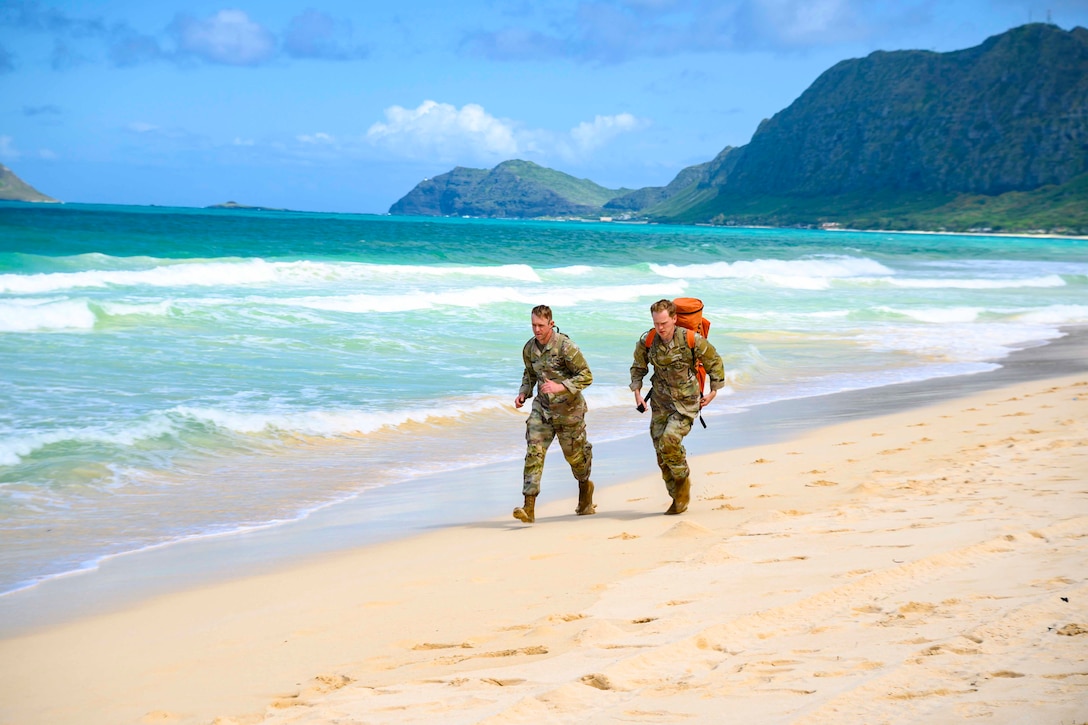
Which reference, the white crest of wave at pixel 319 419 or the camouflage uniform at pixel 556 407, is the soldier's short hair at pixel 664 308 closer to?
the camouflage uniform at pixel 556 407

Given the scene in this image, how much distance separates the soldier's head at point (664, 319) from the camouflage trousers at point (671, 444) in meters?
0.59

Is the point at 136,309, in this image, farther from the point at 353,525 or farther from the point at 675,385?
the point at 675,385

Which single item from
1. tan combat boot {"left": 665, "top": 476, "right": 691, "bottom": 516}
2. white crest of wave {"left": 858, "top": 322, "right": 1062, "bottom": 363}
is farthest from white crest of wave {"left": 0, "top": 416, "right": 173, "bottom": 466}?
white crest of wave {"left": 858, "top": 322, "right": 1062, "bottom": 363}

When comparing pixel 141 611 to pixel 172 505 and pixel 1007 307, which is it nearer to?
pixel 172 505

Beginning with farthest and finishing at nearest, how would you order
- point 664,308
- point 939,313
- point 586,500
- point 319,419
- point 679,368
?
point 939,313 → point 319,419 → point 586,500 → point 679,368 → point 664,308

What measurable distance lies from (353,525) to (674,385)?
A: 8.77 ft

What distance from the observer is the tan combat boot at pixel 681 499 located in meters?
7.74

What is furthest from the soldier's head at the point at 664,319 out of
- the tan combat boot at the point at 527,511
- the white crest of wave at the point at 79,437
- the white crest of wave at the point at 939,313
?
the white crest of wave at the point at 939,313

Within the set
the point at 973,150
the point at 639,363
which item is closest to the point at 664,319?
the point at 639,363

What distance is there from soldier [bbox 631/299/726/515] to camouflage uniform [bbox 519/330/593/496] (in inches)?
18.4

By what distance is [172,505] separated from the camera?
8344 mm

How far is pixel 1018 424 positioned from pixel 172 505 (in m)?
8.69

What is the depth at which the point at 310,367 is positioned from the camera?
15.6m

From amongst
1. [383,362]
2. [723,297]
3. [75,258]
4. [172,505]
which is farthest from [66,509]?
[75,258]
